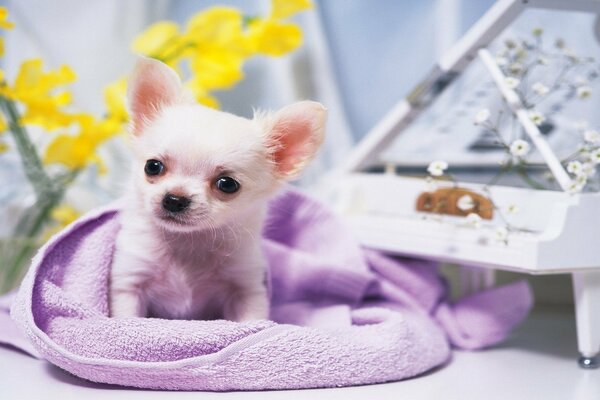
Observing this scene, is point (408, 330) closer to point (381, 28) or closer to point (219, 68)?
point (219, 68)

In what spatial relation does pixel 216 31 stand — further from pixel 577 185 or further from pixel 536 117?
pixel 577 185

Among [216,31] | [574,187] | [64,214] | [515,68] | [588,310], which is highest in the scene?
[216,31]

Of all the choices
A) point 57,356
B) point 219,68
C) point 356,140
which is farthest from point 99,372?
point 356,140

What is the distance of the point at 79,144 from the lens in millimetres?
1660

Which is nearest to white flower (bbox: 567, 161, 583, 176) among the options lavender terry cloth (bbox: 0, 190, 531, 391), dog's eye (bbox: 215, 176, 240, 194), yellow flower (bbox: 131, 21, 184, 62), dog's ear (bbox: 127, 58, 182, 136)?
lavender terry cloth (bbox: 0, 190, 531, 391)

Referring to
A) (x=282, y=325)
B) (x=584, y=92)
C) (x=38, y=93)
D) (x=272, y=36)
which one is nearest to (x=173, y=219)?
(x=282, y=325)

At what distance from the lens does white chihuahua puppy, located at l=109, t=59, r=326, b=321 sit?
3.92 ft

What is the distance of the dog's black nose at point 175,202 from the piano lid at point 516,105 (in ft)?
1.93

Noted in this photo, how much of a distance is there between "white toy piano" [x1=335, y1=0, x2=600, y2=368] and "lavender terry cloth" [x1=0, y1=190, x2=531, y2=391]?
0.12 metres

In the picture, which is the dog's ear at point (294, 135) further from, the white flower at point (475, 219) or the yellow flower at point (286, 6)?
the yellow flower at point (286, 6)

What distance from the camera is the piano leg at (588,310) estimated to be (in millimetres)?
1365

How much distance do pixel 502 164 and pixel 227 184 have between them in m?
0.58

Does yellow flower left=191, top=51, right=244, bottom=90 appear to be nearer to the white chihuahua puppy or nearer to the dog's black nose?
the white chihuahua puppy

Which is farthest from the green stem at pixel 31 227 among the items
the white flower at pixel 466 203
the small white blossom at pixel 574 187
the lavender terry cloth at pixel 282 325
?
Answer: the small white blossom at pixel 574 187
